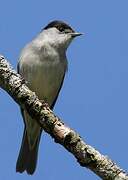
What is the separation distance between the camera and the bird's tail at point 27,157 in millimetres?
6992

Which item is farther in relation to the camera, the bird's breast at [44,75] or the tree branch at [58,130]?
the bird's breast at [44,75]

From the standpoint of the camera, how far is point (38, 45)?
8.30 metres

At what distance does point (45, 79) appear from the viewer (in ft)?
26.0

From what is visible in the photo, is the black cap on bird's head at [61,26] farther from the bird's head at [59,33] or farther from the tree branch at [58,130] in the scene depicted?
the tree branch at [58,130]

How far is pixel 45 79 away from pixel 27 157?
1.36m

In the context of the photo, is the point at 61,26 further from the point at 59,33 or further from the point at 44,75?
the point at 44,75

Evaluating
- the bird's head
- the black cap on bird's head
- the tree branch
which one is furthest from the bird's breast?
the tree branch

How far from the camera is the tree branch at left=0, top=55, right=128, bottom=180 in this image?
11.7ft

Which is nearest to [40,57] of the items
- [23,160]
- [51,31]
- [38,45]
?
[38,45]

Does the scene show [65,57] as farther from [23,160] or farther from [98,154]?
[98,154]

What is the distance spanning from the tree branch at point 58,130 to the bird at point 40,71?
3.23m

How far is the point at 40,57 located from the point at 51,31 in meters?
1.08

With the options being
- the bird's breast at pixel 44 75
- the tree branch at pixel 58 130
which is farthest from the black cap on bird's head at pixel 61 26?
the tree branch at pixel 58 130

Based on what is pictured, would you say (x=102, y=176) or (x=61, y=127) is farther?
(x=61, y=127)
